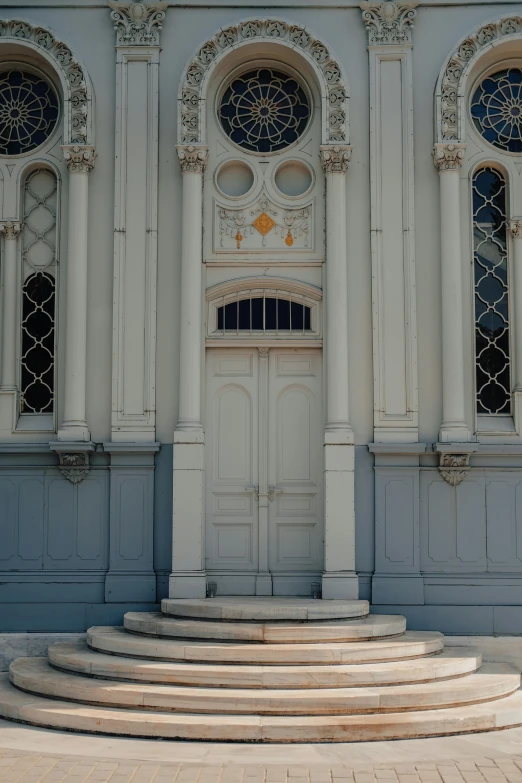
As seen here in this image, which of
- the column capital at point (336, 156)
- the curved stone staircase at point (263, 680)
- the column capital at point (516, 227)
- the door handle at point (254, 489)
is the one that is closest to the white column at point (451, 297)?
the column capital at point (516, 227)

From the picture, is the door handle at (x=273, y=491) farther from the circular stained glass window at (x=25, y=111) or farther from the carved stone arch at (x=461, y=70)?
the circular stained glass window at (x=25, y=111)

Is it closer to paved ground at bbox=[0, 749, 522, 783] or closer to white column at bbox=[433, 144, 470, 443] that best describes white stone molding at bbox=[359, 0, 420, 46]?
white column at bbox=[433, 144, 470, 443]

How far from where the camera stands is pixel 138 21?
12.9 meters

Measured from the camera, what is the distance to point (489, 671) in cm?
1109

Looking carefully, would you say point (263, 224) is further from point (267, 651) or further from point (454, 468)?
point (267, 651)

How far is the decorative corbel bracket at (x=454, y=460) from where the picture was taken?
12.2m

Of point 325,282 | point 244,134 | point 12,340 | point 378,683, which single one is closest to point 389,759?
point 378,683

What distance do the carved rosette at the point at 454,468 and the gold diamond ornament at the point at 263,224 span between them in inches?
134

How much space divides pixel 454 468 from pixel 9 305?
5.63 metres

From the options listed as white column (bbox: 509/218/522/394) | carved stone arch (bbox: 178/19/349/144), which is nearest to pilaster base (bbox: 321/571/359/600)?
white column (bbox: 509/218/522/394)

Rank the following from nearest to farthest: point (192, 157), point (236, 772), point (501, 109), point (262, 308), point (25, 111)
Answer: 1. point (236, 772)
2. point (192, 157)
3. point (262, 308)
4. point (501, 109)
5. point (25, 111)

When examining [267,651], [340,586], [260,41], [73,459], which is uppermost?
[260,41]

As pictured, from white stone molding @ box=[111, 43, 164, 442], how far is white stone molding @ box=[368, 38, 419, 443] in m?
2.62

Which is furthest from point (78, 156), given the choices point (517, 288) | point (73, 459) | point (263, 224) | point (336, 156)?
point (517, 288)
